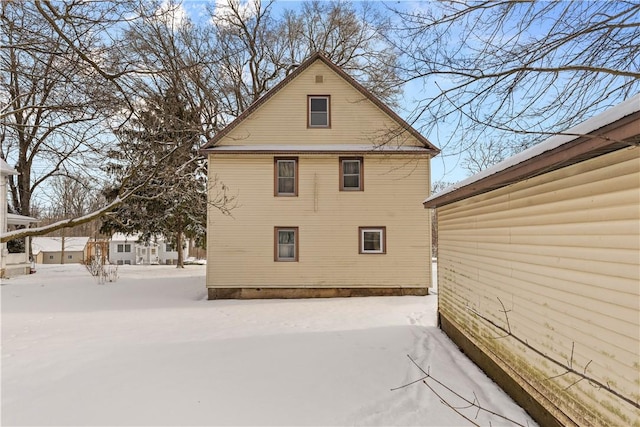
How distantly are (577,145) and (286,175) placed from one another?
33.8 ft

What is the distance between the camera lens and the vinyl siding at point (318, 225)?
40.3 ft

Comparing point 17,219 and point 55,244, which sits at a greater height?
point 17,219

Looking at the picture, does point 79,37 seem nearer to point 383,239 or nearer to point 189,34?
point 383,239

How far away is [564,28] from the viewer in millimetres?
3760

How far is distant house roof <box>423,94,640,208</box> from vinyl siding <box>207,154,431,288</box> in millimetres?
7646

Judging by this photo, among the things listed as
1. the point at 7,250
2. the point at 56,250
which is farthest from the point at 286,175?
the point at 56,250

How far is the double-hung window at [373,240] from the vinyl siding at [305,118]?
10.2ft

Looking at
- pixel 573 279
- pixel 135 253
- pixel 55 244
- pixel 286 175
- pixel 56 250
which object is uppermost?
pixel 286 175

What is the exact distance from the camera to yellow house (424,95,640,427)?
104 inches

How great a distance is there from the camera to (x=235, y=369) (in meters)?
5.32

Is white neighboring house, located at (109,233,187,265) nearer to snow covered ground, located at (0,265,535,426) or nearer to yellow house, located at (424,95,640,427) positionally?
snow covered ground, located at (0,265,535,426)

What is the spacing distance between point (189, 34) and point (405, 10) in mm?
18457

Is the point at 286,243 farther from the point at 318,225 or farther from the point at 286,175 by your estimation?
the point at 286,175

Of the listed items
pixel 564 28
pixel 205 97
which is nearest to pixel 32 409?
pixel 564 28
